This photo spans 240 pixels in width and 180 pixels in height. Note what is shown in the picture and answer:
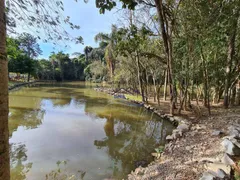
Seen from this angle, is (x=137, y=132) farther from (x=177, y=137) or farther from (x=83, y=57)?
(x=83, y=57)

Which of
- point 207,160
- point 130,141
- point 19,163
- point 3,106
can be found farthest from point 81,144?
point 3,106

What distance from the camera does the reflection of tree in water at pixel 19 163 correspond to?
347 centimetres

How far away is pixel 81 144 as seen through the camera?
16.4 feet

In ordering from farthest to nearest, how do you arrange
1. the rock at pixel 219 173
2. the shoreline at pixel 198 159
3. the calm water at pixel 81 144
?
the calm water at pixel 81 144, the shoreline at pixel 198 159, the rock at pixel 219 173

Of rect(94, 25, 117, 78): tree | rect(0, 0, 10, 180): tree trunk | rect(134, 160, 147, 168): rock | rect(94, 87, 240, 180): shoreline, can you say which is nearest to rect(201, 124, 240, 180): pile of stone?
rect(94, 87, 240, 180): shoreline

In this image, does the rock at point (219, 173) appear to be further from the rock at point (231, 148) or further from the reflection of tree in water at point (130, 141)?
the reflection of tree in water at point (130, 141)

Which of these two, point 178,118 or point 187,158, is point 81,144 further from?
point 178,118

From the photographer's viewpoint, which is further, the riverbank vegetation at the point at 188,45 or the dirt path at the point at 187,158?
the riverbank vegetation at the point at 188,45

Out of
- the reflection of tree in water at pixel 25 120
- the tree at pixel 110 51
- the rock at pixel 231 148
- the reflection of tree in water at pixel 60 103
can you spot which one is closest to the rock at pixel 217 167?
the rock at pixel 231 148

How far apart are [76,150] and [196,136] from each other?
3.23 metres

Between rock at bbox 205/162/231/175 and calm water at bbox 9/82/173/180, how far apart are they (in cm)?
160

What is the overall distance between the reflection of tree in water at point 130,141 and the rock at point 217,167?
1569 millimetres

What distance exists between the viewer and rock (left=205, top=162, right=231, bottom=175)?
94.2 inches

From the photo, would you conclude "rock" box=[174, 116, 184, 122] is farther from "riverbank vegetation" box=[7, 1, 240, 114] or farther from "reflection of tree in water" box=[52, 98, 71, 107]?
"reflection of tree in water" box=[52, 98, 71, 107]
